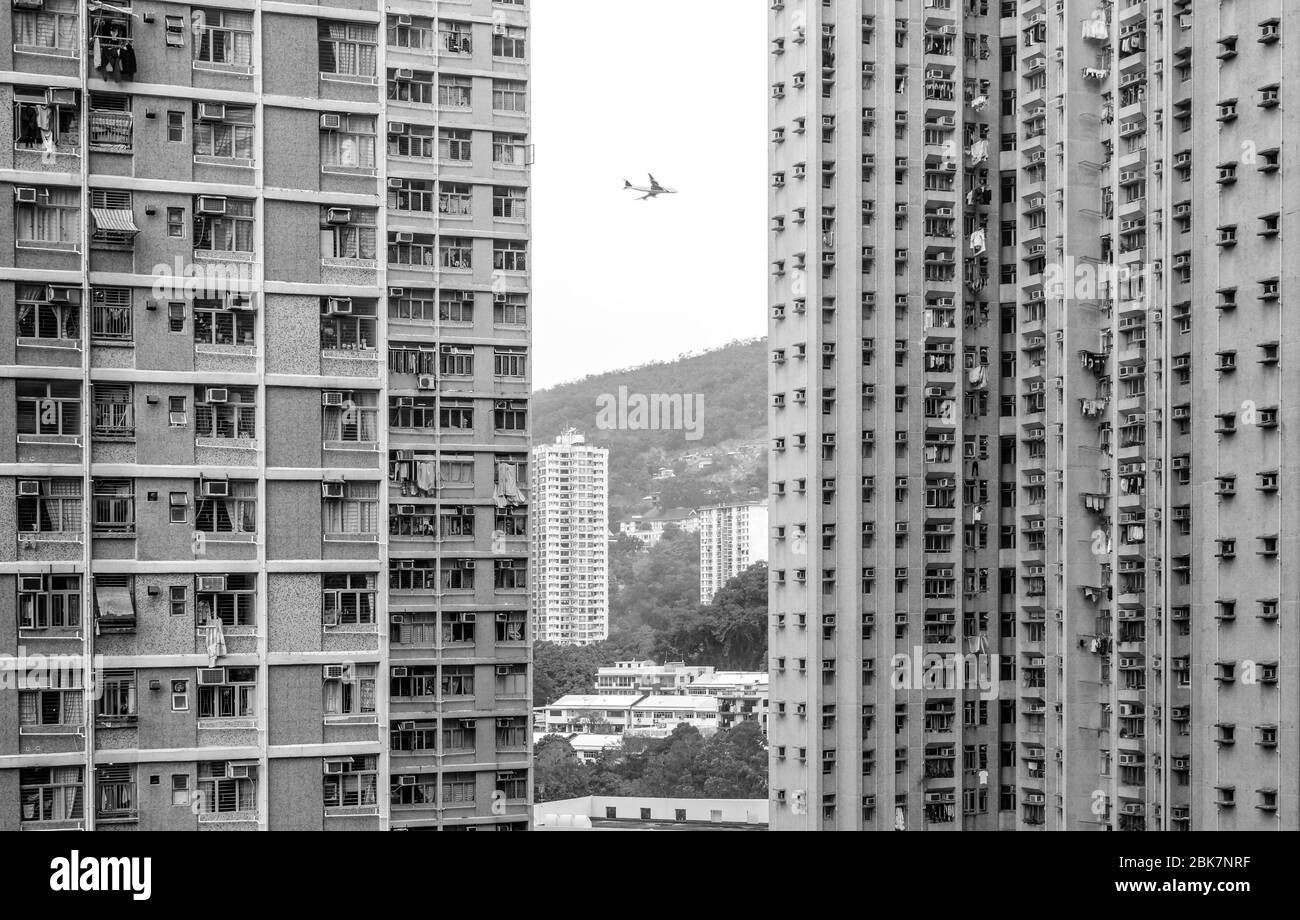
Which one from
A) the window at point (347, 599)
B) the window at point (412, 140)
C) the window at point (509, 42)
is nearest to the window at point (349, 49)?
the window at point (412, 140)

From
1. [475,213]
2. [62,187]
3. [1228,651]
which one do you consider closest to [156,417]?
[62,187]

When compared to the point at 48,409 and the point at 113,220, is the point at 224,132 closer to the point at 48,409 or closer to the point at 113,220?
the point at 113,220

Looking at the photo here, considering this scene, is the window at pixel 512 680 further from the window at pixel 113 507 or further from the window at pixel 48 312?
the window at pixel 48 312

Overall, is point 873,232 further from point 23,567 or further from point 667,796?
point 23,567

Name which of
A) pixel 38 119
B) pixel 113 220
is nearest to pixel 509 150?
pixel 113 220

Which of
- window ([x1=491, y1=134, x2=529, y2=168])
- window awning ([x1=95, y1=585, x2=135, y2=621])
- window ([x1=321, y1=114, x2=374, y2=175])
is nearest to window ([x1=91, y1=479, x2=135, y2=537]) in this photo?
window awning ([x1=95, y1=585, x2=135, y2=621])

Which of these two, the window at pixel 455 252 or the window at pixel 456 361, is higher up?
the window at pixel 455 252
